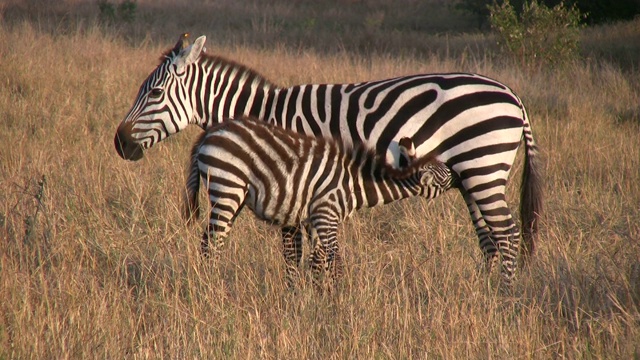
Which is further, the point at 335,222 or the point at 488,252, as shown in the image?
the point at 488,252

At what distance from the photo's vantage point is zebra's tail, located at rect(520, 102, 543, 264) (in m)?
5.42

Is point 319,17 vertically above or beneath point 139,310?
beneath

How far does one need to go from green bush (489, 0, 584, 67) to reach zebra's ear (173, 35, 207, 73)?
30.1ft

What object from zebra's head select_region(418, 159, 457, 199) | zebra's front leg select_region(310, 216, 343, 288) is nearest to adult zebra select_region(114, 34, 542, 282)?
zebra's head select_region(418, 159, 457, 199)

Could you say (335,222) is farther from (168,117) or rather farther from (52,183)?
(52,183)

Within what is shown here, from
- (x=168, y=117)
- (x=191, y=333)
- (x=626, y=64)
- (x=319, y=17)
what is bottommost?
(x=319, y=17)

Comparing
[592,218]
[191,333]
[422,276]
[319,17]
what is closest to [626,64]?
[592,218]

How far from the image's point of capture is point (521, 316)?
4234mm

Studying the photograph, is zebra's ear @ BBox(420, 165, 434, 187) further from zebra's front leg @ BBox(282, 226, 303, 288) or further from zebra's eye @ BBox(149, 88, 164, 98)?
zebra's eye @ BBox(149, 88, 164, 98)

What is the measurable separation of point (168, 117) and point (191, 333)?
237 centimetres

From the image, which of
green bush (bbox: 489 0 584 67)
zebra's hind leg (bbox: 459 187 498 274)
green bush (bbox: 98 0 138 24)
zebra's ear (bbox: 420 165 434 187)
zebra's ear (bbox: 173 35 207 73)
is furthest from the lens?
green bush (bbox: 98 0 138 24)

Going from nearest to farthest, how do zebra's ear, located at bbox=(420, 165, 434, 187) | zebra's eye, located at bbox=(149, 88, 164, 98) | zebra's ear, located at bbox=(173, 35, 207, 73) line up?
zebra's ear, located at bbox=(420, 165, 434, 187), zebra's ear, located at bbox=(173, 35, 207, 73), zebra's eye, located at bbox=(149, 88, 164, 98)

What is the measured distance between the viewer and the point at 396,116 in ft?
17.4

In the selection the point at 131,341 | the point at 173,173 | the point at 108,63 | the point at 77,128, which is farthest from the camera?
the point at 108,63
